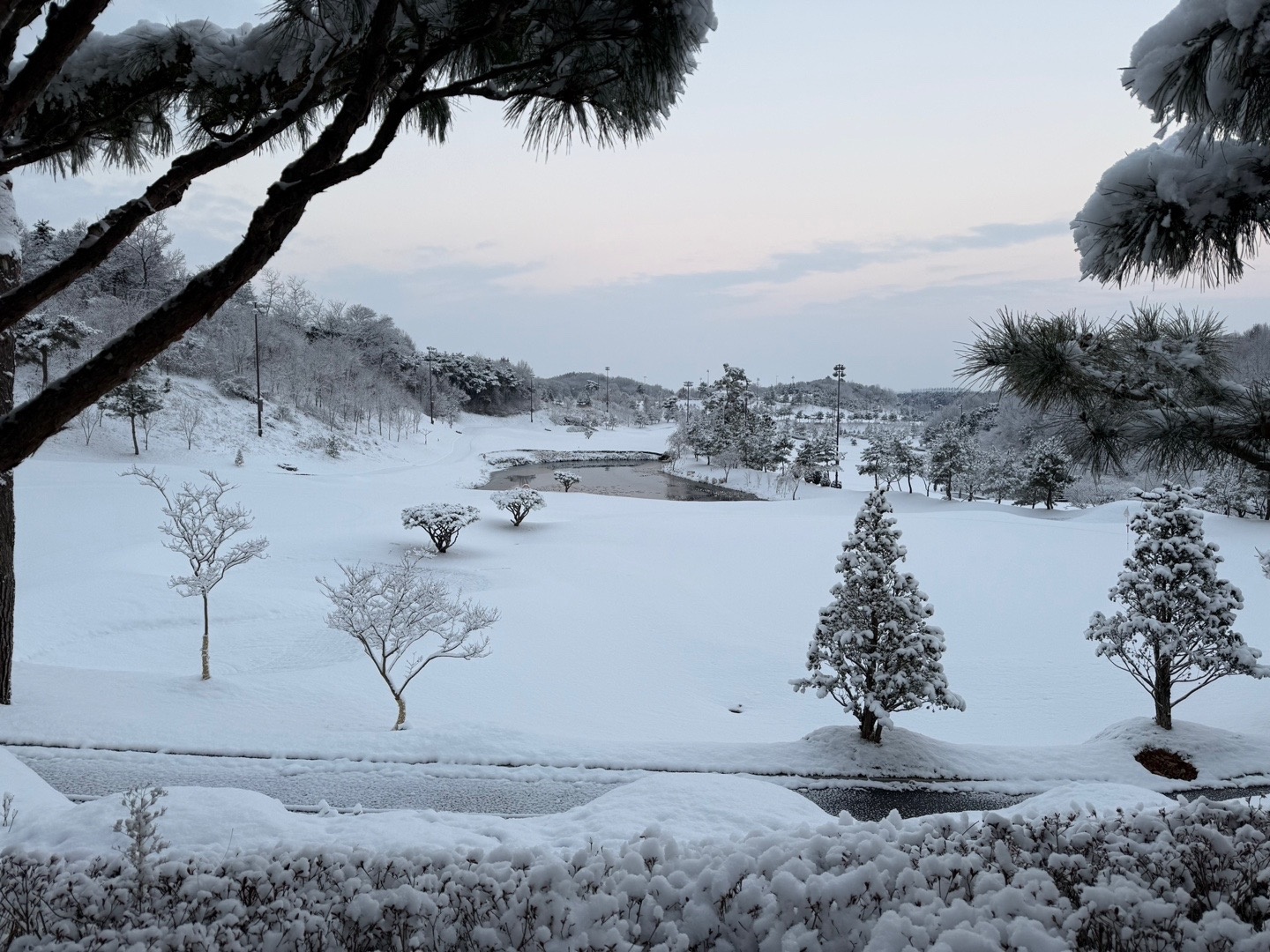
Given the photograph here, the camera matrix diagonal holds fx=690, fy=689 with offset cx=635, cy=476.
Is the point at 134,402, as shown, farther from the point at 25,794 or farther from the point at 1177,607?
the point at 1177,607

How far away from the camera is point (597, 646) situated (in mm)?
12102

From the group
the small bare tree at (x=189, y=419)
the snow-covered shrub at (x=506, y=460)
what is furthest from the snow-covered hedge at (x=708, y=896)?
the snow-covered shrub at (x=506, y=460)

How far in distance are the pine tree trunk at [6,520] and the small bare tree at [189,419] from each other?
965 inches

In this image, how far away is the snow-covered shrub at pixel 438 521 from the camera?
18047 mm

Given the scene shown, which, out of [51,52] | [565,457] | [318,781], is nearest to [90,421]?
[318,781]

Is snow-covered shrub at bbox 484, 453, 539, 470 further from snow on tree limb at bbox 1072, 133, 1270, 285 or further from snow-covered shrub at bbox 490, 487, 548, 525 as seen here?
snow on tree limb at bbox 1072, 133, 1270, 285

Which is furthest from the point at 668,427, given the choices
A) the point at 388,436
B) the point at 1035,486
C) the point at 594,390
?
the point at 1035,486

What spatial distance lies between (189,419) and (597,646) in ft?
87.1

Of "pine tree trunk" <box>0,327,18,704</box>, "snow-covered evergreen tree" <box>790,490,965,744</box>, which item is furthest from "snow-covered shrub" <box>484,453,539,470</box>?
"snow-covered evergreen tree" <box>790,490,965,744</box>

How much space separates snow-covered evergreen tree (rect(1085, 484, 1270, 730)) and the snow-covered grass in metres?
0.83

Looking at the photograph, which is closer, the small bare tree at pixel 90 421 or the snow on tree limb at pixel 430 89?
the snow on tree limb at pixel 430 89

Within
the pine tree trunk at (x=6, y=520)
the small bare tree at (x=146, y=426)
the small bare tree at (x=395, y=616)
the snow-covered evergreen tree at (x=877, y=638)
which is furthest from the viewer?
the small bare tree at (x=146, y=426)

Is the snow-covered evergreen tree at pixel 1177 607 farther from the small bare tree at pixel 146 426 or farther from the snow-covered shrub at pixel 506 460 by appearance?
the snow-covered shrub at pixel 506 460

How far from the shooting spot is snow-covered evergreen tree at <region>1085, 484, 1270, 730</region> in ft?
28.1
